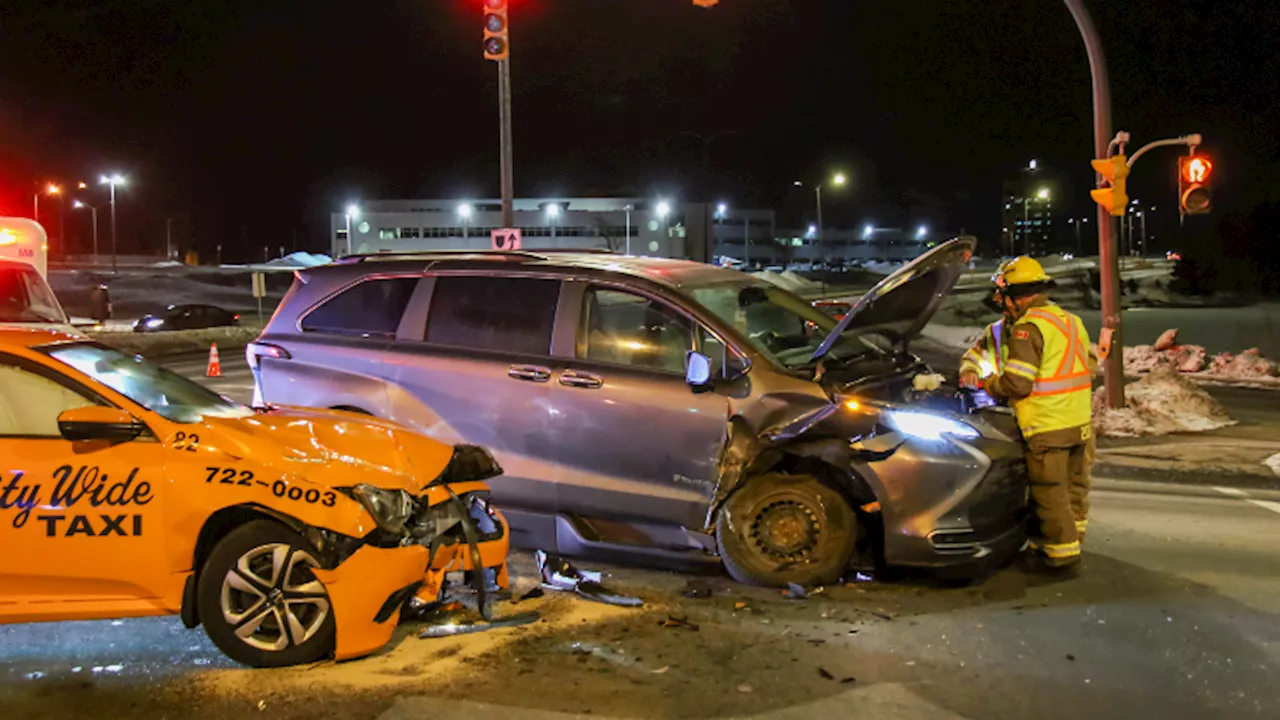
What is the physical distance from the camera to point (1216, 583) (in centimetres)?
579

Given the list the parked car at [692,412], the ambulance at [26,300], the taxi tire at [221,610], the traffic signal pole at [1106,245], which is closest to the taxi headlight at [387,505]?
the taxi tire at [221,610]

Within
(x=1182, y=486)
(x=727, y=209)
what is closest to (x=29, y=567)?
(x=1182, y=486)

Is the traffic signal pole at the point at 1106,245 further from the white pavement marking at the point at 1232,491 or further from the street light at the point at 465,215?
the street light at the point at 465,215

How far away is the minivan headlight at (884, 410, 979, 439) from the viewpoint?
211 inches

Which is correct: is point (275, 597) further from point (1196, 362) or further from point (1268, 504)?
point (1196, 362)

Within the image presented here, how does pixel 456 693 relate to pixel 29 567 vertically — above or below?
below

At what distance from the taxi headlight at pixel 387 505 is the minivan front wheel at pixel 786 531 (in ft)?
6.15

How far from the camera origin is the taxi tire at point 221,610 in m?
4.34

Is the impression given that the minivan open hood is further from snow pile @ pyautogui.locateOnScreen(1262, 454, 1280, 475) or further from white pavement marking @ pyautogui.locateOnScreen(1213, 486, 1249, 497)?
snow pile @ pyautogui.locateOnScreen(1262, 454, 1280, 475)

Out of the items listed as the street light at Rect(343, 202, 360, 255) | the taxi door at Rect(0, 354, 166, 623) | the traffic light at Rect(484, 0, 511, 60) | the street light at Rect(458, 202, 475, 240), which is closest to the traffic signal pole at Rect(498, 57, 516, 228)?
the traffic light at Rect(484, 0, 511, 60)

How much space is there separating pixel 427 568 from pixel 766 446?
6.34 ft

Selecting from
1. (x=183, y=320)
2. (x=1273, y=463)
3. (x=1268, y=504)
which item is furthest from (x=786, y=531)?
(x=183, y=320)

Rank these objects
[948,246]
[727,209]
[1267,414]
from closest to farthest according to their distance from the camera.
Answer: [948,246] → [1267,414] → [727,209]

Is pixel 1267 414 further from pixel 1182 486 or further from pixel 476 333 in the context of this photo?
pixel 476 333
